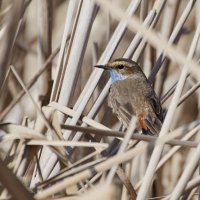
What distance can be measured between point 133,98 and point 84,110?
3.08 ft

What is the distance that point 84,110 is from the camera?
3686mm

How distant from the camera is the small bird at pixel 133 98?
4.10m

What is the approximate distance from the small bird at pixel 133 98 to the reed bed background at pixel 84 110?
5.4 inches

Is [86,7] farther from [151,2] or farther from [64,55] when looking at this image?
[151,2]

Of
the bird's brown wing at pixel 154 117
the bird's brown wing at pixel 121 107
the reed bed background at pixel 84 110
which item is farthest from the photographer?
the bird's brown wing at pixel 121 107

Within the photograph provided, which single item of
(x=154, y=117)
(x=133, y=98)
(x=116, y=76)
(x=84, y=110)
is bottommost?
(x=84, y=110)

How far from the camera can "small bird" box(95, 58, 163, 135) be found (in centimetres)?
410

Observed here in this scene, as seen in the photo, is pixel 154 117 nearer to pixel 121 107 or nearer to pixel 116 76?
pixel 121 107

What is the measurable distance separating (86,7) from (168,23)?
939 mm

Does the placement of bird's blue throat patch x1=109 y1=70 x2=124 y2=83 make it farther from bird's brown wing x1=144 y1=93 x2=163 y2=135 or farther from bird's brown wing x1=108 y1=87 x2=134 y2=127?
bird's brown wing x1=144 y1=93 x2=163 y2=135

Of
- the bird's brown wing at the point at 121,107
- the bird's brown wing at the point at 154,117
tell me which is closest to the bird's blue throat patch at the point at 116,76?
the bird's brown wing at the point at 121,107

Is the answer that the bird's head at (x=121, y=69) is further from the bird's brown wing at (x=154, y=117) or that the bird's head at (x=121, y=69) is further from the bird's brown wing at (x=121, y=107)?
the bird's brown wing at (x=154, y=117)

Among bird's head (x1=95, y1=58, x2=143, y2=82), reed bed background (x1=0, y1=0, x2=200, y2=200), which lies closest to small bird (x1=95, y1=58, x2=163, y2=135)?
bird's head (x1=95, y1=58, x2=143, y2=82)

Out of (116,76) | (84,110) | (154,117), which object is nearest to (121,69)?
(116,76)
